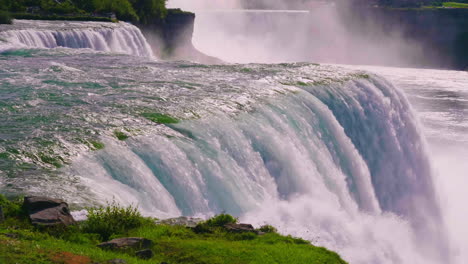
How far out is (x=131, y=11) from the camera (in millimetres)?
53562

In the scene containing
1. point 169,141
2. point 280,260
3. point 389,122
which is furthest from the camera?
point 389,122

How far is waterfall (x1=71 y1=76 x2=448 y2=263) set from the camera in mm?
12438

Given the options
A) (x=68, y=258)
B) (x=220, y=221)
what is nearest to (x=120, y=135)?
(x=220, y=221)

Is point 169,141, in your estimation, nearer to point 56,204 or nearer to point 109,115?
point 109,115

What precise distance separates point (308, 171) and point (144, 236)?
7625 mm

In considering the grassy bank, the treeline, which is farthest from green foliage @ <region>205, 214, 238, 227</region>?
the treeline

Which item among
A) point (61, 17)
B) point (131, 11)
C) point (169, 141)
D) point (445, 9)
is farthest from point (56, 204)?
point (445, 9)

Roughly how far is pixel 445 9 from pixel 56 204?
7625 centimetres

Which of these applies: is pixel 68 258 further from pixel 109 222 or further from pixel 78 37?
pixel 78 37

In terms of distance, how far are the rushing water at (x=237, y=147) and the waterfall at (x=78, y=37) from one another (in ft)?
1.31

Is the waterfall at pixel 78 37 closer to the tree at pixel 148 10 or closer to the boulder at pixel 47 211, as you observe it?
the tree at pixel 148 10

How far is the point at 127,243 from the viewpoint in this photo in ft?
28.3

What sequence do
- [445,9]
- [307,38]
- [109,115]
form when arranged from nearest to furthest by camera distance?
1. [109,115]
2. [445,9]
3. [307,38]

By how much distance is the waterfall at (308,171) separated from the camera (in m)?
12.4
